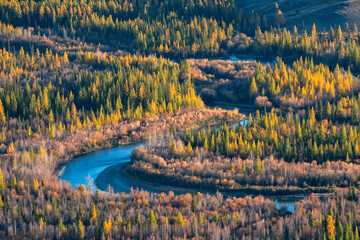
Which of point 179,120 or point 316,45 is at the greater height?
point 316,45

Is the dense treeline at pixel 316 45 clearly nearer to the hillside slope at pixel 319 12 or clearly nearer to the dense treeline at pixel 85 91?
the hillside slope at pixel 319 12

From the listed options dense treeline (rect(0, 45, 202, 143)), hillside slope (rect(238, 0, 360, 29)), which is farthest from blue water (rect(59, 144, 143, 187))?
hillside slope (rect(238, 0, 360, 29))

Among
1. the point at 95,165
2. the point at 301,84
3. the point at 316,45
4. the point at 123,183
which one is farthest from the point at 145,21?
the point at 123,183

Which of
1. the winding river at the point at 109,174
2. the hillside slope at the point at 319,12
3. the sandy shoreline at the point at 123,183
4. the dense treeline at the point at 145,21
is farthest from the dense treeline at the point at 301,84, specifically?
the sandy shoreline at the point at 123,183

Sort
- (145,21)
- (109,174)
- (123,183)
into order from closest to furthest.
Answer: (123,183) < (109,174) < (145,21)

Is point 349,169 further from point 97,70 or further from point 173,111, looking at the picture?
point 97,70

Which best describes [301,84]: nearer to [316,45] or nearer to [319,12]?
[316,45]
